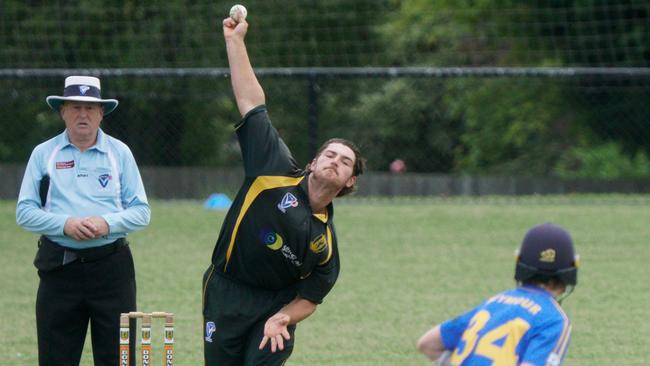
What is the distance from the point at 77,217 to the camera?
216 inches

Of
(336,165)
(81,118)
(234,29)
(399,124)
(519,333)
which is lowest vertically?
(399,124)

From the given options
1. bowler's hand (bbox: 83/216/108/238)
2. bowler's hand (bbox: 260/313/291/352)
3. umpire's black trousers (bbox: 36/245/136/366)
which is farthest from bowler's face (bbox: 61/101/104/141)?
bowler's hand (bbox: 260/313/291/352)

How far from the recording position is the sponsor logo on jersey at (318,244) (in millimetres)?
4777

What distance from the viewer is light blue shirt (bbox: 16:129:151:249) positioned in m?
5.51

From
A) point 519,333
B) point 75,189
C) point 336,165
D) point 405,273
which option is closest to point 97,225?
point 75,189

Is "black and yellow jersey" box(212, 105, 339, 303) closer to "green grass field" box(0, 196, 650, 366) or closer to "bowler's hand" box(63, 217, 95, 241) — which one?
"bowler's hand" box(63, 217, 95, 241)

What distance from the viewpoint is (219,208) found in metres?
13.9

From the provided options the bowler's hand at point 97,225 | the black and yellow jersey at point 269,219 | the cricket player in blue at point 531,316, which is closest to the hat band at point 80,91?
the bowler's hand at point 97,225

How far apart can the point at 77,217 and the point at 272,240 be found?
4.10ft

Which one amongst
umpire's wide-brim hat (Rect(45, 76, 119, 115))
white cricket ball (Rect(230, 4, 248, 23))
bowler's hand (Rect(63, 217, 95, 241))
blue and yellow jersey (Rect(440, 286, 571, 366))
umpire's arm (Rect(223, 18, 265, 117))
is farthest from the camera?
umpire's wide-brim hat (Rect(45, 76, 119, 115))

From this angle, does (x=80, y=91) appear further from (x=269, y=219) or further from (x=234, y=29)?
Answer: (x=269, y=219)

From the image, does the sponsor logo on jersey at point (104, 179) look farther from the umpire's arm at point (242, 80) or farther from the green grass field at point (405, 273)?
the green grass field at point (405, 273)

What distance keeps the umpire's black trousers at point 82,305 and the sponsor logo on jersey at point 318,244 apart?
1323 mm

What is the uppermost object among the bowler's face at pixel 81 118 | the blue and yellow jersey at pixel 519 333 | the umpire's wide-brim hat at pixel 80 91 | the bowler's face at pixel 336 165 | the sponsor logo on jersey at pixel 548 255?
the umpire's wide-brim hat at pixel 80 91
